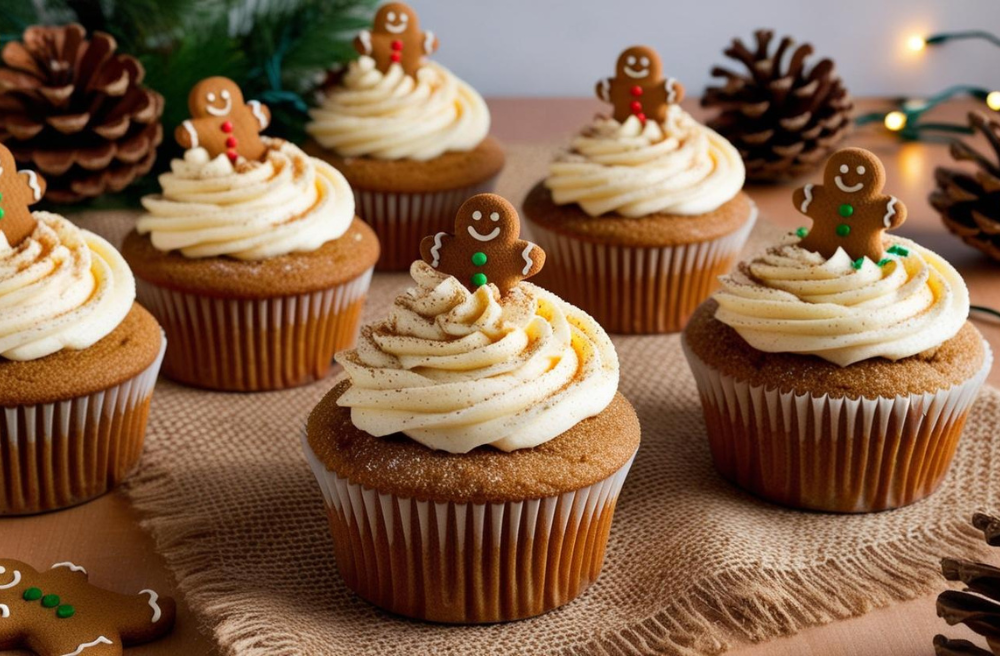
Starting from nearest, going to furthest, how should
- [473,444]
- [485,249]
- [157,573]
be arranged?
[473,444] → [485,249] → [157,573]

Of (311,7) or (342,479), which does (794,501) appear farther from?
(311,7)

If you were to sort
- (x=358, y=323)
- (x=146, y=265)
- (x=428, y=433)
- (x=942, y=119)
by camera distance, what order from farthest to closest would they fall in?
(x=942, y=119)
(x=358, y=323)
(x=146, y=265)
(x=428, y=433)

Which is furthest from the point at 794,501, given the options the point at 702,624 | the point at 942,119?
the point at 942,119

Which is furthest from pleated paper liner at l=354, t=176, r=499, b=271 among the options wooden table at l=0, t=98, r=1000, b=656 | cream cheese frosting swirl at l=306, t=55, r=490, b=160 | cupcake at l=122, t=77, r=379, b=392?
wooden table at l=0, t=98, r=1000, b=656

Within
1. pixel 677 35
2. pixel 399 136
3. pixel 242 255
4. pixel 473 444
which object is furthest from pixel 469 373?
pixel 677 35

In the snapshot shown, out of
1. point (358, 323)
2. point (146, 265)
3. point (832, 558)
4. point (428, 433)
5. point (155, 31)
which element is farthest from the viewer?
point (155, 31)

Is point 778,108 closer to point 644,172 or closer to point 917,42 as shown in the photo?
point 644,172

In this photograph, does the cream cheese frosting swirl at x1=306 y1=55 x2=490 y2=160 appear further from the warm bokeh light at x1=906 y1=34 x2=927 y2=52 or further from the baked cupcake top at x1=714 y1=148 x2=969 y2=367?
the warm bokeh light at x1=906 y1=34 x2=927 y2=52
